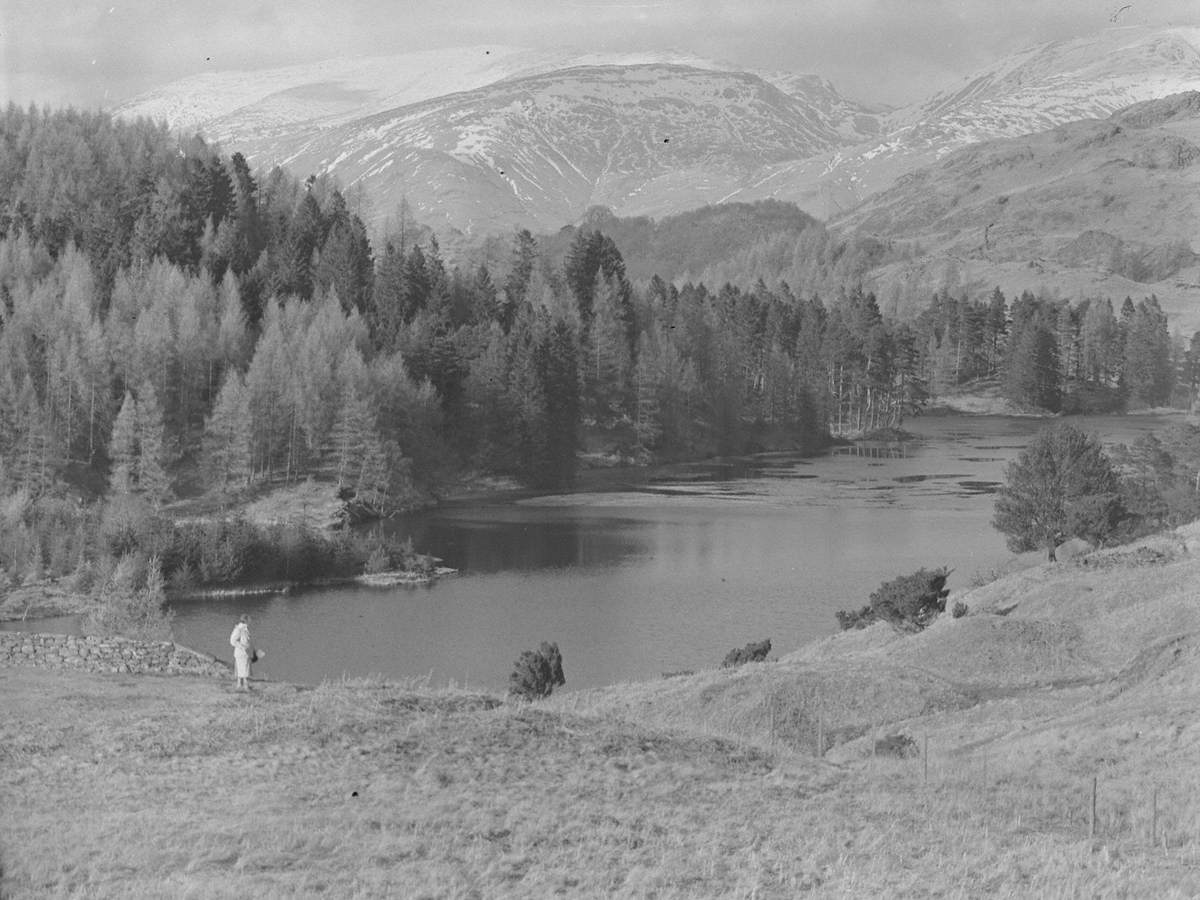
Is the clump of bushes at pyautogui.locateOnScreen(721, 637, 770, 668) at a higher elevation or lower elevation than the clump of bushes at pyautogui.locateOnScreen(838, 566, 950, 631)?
lower

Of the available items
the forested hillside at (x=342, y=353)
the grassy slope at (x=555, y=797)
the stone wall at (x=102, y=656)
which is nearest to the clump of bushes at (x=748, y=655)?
the grassy slope at (x=555, y=797)

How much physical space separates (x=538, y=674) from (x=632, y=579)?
86.2 feet

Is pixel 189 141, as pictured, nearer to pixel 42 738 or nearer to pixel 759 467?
pixel 759 467

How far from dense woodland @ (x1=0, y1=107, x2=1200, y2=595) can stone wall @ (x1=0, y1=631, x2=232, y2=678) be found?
60.0 m

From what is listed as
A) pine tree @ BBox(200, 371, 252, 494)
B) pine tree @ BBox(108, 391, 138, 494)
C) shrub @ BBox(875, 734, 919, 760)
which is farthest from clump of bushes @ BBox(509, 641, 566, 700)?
pine tree @ BBox(108, 391, 138, 494)

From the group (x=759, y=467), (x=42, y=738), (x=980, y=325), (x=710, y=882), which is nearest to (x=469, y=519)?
(x=759, y=467)

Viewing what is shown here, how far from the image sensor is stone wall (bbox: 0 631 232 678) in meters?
30.8

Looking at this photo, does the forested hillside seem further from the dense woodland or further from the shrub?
the shrub

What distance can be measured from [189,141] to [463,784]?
154 metres

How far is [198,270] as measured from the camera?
128500 millimetres

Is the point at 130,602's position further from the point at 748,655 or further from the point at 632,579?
the point at 748,655

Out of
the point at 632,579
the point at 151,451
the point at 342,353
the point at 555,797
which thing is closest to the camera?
the point at 555,797

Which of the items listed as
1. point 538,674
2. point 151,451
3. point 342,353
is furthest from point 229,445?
point 538,674

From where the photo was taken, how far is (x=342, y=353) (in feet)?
359
